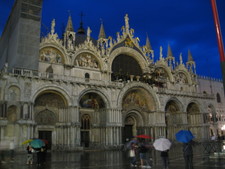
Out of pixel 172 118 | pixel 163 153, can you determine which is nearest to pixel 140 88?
pixel 172 118

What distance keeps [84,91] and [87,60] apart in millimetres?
6494

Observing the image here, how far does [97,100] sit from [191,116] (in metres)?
20.3

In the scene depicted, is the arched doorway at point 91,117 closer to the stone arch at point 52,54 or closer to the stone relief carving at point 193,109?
the stone arch at point 52,54

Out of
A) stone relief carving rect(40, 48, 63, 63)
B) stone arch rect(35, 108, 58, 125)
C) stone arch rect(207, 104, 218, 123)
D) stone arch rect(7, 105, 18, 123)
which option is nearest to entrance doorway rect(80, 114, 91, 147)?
stone arch rect(35, 108, 58, 125)

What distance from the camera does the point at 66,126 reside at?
29.6 meters

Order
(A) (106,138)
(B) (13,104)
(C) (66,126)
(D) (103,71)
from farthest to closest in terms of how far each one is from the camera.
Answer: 1. (D) (103,71)
2. (A) (106,138)
3. (C) (66,126)
4. (B) (13,104)

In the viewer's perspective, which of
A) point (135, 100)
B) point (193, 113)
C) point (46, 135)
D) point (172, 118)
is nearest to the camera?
point (46, 135)

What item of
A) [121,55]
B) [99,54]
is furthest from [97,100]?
[121,55]

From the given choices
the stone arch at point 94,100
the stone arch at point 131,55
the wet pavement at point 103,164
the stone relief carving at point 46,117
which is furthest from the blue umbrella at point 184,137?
the stone arch at point 131,55

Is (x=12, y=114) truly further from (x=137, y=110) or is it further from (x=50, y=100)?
(x=137, y=110)

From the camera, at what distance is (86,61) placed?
35.8 m

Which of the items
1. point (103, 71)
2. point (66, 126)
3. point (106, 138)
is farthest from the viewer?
point (103, 71)

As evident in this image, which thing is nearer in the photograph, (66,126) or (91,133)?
(66,126)

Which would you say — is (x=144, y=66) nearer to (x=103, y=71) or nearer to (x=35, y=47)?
(x=103, y=71)
